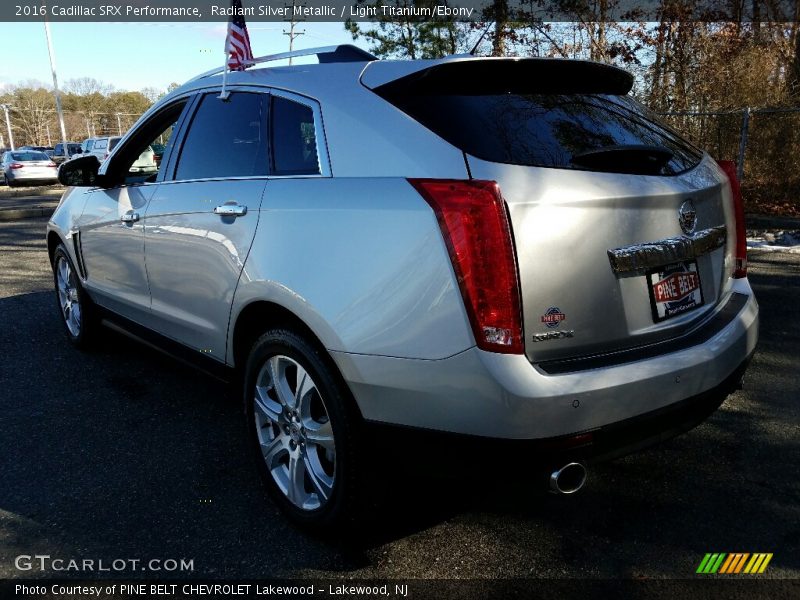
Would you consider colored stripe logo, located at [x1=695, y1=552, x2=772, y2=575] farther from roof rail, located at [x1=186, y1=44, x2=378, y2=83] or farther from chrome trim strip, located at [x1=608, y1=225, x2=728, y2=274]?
roof rail, located at [x1=186, y1=44, x2=378, y2=83]

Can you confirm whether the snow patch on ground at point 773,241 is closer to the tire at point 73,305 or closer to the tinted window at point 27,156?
the tire at point 73,305

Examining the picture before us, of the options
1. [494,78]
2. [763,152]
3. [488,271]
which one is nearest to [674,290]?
[488,271]

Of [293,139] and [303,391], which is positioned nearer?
[303,391]

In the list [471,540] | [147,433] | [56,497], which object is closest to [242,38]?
[147,433]

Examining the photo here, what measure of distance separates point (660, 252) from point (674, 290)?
18cm

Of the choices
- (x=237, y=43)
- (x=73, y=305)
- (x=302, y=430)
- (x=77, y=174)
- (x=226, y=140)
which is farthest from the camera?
(x=73, y=305)

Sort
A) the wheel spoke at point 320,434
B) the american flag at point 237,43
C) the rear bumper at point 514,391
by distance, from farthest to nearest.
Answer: the american flag at point 237,43, the wheel spoke at point 320,434, the rear bumper at point 514,391

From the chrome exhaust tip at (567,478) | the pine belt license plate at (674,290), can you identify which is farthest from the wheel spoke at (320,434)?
the pine belt license plate at (674,290)

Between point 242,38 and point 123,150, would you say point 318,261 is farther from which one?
point 123,150

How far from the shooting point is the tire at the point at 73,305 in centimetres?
488

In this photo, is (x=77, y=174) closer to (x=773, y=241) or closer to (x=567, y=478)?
(x=567, y=478)

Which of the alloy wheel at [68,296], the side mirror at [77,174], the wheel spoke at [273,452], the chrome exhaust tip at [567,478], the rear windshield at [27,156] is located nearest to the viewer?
the chrome exhaust tip at [567,478]

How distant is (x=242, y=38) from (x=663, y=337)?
265cm

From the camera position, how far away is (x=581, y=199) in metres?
2.16
